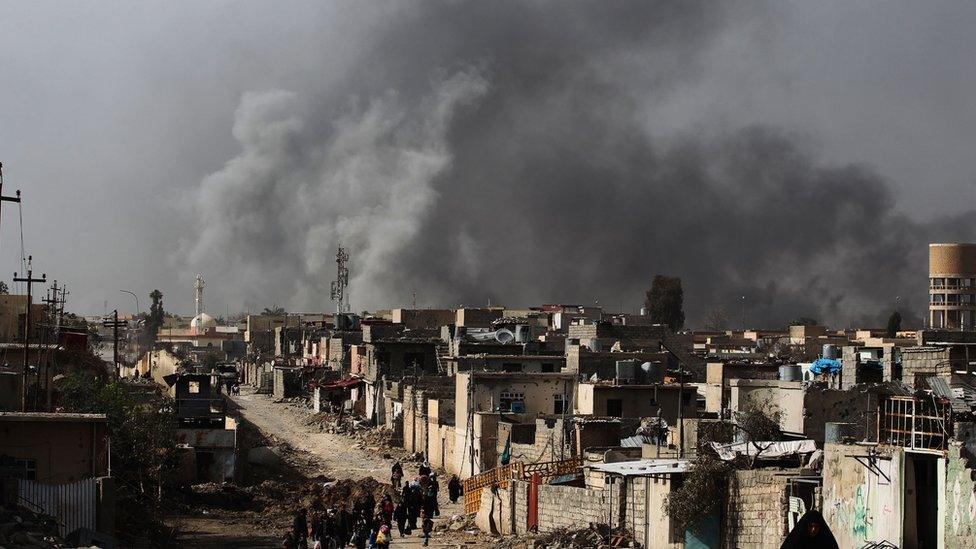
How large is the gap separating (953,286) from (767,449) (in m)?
60.1

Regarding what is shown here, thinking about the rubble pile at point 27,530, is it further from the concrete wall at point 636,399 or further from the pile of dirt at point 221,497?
the concrete wall at point 636,399

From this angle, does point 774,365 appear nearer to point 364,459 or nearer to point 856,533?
point 364,459

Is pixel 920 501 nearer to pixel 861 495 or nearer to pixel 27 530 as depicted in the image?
pixel 861 495

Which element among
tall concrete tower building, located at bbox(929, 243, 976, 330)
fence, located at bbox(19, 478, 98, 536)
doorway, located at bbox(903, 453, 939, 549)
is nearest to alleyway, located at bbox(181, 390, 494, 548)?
fence, located at bbox(19, 478, 98, 536)

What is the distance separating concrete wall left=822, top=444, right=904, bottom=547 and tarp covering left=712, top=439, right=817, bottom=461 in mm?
2041

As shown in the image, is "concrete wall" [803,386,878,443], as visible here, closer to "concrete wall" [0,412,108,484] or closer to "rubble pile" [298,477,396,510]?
"rubble pile" [298,477,396,510]

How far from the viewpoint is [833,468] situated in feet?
55.5

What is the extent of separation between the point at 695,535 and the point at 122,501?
361 inches

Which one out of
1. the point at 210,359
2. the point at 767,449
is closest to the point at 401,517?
the point at 767,449

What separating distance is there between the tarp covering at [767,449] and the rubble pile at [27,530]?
318 inches

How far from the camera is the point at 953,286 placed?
76.2 m

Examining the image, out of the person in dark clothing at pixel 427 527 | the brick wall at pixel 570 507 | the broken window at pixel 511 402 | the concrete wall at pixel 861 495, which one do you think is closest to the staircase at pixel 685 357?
the broken window at pixel 511 402

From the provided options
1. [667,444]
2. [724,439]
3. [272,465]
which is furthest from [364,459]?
[724,439]

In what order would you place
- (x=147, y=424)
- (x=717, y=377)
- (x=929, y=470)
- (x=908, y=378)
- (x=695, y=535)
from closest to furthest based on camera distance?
(x=929, y=470) → (x=695, y=535) → (x=908, y=378) → (x=147, y=424) → (x=717, y=377)
